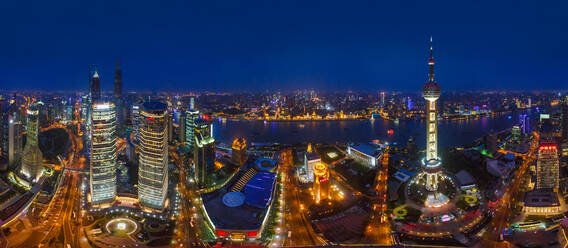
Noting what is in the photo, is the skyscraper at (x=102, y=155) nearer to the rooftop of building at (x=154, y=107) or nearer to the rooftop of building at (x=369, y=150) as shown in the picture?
the rooftop of building at (x=154, y=107)

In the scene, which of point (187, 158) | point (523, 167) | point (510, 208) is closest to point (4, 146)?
point (187, 158)

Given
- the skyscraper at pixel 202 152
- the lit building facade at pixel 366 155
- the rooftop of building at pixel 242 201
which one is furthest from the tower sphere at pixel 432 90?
the skyscraper at pixel 202 152

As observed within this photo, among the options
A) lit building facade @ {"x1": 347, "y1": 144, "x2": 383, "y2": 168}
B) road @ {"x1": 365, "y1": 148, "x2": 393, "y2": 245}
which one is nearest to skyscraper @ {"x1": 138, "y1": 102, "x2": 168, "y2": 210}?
road @ {"x1": 365, "y1": 148, "x2": 393, "y2": 245}

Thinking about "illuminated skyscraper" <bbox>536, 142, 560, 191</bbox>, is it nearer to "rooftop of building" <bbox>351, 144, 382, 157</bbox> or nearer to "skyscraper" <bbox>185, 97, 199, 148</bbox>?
"rooftop of building" <bbox>351, 144, 382, 157</bbox>

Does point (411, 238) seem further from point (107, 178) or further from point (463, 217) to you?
point (107, 178)

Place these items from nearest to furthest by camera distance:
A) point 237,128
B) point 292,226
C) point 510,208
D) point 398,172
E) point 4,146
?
1. point 292,226
2. point 510,208
3. point 398,172
4. point 4,146
5. point 237,128

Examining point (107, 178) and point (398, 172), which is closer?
point (107, 178)
